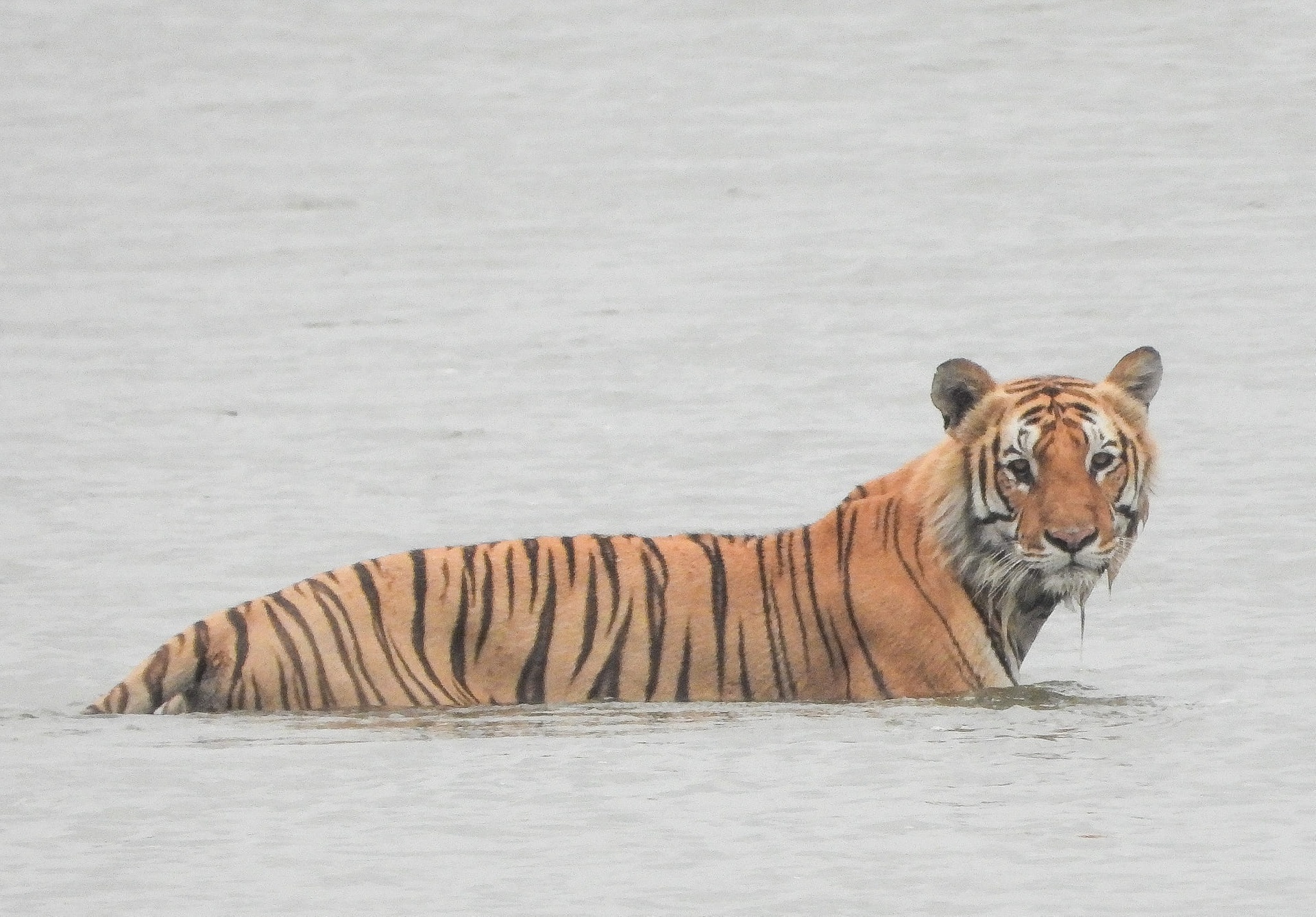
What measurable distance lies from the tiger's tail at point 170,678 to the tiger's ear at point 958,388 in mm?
2143

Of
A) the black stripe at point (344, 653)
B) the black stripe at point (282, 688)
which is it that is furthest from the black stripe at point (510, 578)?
the black stripe at point (282, 688)

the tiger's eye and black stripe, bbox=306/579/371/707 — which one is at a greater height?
the tiger's eye

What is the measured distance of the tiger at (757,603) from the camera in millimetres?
7938

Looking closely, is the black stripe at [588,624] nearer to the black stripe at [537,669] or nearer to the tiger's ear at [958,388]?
the black stripe at [537,669]

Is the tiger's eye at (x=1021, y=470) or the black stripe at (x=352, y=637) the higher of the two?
the tiger's eye at (x=1021, y=470)

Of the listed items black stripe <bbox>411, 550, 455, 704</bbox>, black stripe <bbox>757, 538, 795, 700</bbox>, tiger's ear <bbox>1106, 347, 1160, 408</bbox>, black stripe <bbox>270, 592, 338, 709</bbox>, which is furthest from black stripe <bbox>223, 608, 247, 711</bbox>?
tiger's ear <bbox>1106, 347, 1160, 408</bbox>

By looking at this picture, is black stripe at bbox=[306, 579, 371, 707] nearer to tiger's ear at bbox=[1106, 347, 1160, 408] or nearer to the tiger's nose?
the tiger's nose

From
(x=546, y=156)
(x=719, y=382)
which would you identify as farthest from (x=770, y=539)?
(x=546, y=156)

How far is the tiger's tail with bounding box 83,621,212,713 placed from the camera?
7.87 metres

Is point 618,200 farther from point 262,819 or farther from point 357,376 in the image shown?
point 262,819

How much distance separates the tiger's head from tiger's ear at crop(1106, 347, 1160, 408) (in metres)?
0.03

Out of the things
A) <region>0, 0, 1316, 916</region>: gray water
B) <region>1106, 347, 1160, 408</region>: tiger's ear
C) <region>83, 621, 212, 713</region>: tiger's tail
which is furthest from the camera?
<region>1106, 347, 1160, 408</region>: tiger's ear

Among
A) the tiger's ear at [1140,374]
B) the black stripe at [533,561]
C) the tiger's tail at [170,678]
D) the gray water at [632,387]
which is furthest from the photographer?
the tiger's ear at [1140,374]

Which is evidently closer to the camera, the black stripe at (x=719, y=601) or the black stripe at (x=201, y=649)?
the black stripe at (x=201, y=649)
